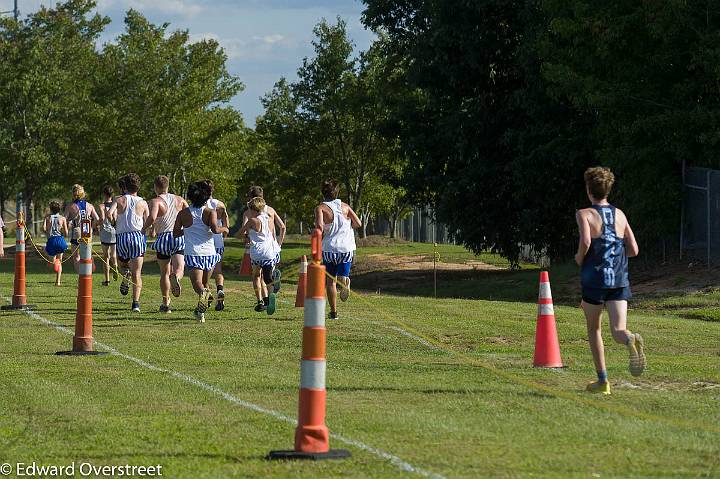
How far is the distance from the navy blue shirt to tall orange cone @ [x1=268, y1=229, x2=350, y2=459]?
3362mm

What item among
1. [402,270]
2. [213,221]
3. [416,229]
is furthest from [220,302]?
[416,229]

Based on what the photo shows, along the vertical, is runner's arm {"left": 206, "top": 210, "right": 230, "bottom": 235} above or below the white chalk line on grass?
above

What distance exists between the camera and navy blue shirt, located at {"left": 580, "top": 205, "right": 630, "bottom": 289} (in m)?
10.9

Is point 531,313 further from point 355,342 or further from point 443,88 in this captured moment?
point 443,88

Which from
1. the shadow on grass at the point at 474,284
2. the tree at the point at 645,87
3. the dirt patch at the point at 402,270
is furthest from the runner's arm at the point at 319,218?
the dirt patch at the point at 402,270

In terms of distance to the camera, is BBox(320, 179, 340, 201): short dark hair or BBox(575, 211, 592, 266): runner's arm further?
BBox(320, 179, 340, 201): short dark hair

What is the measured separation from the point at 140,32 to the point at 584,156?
107 feet

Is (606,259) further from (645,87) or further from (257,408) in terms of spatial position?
(645,87)

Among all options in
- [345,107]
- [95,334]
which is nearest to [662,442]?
[95,334]

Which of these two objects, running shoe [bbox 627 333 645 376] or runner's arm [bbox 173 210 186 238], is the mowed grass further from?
runner's arm [bbox 173 210 186 238]

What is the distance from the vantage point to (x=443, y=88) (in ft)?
125

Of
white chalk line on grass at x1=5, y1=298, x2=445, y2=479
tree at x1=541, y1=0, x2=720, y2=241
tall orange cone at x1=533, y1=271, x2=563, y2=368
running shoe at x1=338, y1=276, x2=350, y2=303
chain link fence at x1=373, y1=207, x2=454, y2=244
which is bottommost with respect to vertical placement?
white chalk line on grass at x1=5, y1=298, x2=445, y2=479

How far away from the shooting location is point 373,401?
34.8 ft

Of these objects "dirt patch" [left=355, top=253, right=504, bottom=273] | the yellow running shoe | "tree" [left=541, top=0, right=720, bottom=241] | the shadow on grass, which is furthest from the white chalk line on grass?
"dirt patch" [left=355, top=253, right=504, bottom=273]
